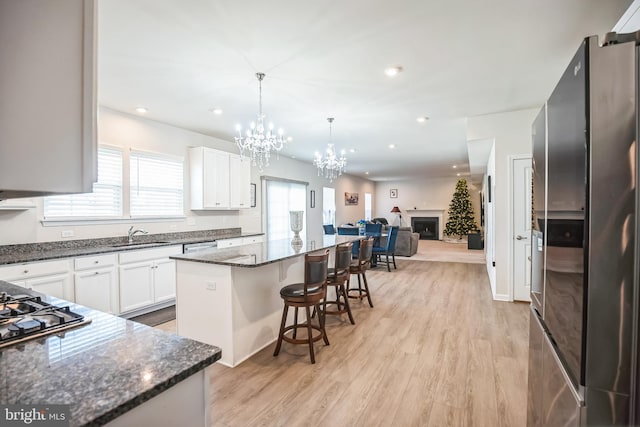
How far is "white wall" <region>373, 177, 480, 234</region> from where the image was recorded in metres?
13.2

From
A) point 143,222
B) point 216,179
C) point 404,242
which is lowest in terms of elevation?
point 404,242

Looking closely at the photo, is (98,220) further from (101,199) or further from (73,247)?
(73,247)

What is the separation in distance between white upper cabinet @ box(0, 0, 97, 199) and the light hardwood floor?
6.36 ft

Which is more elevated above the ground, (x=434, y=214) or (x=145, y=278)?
(x=434, y=214)

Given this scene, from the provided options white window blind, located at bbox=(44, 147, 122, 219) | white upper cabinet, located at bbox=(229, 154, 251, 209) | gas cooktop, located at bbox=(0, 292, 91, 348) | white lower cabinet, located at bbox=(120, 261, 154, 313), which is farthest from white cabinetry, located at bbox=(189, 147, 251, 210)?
gas cooktop, located at bbox=(0, 292, 91, 348)

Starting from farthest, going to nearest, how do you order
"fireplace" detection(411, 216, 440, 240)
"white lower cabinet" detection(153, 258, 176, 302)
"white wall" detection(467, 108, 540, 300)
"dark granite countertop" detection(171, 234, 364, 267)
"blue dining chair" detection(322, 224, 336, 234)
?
"fireplace" detection(411, 216, 440, 240)
"blue dining chair" detection(322, 224, 336, 234)
"white wall" detection(467, 108, 540, 300)
"white lower cabinet" detection(153, 258, 176, 302)
"dark granite countertop" detection(171, 234, 364, 267)

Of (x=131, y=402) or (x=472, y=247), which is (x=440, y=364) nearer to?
(x=131, y=402)

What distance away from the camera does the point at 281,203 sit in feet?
25.2

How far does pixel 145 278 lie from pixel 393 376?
10.4 feet

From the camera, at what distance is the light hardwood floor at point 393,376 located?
Result: 81.0 inches

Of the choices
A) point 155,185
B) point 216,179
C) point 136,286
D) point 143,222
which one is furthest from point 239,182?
point 136,286

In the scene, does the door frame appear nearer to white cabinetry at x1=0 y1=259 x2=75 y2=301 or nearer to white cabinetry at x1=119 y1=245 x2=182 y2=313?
white cabinetry at x1=119 y1=245 x2=182 y2=313

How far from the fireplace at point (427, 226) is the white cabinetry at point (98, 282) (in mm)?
12068

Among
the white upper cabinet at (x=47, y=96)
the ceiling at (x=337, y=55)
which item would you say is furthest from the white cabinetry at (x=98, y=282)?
the white upper cabinet at (x=47, y=96)
